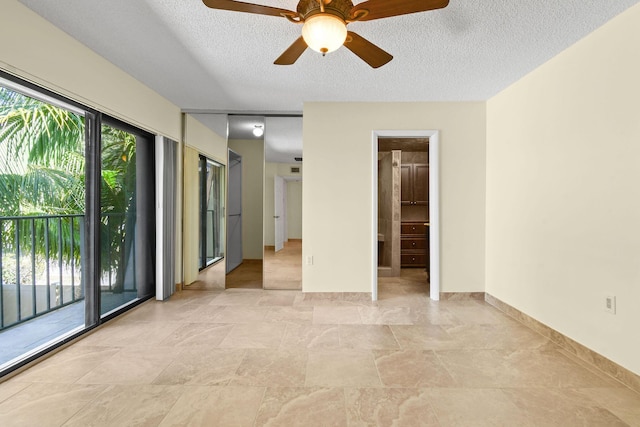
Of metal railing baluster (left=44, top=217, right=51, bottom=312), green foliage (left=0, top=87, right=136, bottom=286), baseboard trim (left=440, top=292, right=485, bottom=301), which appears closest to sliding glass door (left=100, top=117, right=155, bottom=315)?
green foliage (left=0, top=87, right=136, bottom=286)

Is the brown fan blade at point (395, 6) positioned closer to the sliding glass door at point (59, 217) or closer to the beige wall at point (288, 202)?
the sliding glass door at point (59, 217)

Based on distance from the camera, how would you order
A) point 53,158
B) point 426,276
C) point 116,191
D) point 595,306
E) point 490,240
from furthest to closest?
point 426,276 → point 490,240 → point 116,191 → point 53,158 → point 595,306

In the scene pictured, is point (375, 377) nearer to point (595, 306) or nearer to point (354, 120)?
point (595, 306)

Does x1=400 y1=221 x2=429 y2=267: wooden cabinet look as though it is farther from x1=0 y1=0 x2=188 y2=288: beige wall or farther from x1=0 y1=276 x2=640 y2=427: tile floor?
x1=0 y1=0 x2=188 y2=288: beige wall

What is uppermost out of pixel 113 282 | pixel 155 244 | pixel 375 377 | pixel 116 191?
pixel 116 191

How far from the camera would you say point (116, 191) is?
128 inches

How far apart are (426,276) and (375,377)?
3.19m

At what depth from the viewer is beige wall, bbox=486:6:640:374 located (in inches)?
78.2

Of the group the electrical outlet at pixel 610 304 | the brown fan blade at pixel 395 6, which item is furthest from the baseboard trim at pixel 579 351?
the brown fan blade at pixel 395 6

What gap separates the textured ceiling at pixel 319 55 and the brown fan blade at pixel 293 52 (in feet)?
0.88

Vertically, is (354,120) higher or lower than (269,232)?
higher

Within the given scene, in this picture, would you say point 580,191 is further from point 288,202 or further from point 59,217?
point 59,217

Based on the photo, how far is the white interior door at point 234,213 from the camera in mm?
4457

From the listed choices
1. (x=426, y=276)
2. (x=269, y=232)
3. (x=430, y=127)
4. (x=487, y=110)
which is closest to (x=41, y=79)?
(x=269, y=232)
